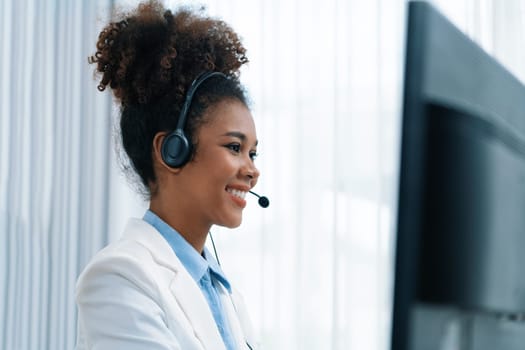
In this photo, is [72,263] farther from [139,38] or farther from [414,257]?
[414,257]

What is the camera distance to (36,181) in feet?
7.90

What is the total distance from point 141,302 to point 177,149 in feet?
0.89

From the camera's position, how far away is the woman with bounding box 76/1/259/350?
4.34ft

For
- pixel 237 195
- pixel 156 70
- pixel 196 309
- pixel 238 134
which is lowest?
pixel 196 309

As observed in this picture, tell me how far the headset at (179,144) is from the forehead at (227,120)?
0.04 metres

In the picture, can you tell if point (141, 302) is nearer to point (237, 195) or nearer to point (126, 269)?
point (126, 269)

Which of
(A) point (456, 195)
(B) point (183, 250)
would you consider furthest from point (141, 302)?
(A) point (456, 195)

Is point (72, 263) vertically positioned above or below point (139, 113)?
below

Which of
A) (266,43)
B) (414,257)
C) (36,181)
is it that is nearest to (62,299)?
(36,181)

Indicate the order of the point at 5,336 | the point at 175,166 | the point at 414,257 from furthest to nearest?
the point at 5,336, the point at 175,166, the point at 414,257

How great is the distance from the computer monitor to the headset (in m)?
0.72

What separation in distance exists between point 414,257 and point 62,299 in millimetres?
1962

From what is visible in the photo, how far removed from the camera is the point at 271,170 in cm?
242

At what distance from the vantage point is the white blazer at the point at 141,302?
119cm
